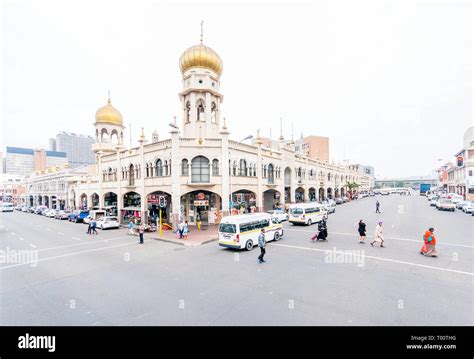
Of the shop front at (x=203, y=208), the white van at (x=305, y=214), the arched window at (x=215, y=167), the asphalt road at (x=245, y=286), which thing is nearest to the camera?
the asphalt road at (x=245, y=286)

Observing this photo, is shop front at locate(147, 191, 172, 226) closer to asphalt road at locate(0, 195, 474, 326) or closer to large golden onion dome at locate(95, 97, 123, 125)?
asphalt road at locate(0, 195, 474, 326)

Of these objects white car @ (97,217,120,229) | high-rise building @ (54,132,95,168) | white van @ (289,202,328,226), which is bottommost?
white car @ (97,217,120,229)

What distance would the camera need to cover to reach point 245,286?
26.3 feet

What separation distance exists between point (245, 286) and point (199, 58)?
2465 centimetres

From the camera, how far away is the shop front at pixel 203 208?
2278 centimetres

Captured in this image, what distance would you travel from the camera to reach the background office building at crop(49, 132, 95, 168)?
16750 centimetres

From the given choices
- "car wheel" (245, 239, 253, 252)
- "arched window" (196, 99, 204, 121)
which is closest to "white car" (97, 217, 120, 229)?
"arched window" (196, 99, 204, 121)

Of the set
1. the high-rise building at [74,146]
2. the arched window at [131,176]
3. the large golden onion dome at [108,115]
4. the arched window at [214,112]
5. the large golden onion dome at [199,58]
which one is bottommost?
the arched window at [131,176]

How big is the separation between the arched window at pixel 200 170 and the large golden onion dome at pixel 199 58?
11.5 m

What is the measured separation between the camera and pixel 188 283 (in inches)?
333

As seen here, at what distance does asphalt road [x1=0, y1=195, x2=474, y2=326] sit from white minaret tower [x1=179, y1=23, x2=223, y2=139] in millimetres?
15707

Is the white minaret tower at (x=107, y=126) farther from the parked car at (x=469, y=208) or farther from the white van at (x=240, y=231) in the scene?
the parked car at (x=469, y=208)

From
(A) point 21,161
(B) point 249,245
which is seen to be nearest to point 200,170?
(B) point 249,245

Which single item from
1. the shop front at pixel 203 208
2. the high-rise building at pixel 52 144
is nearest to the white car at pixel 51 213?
the shop front at pixel 203 208
